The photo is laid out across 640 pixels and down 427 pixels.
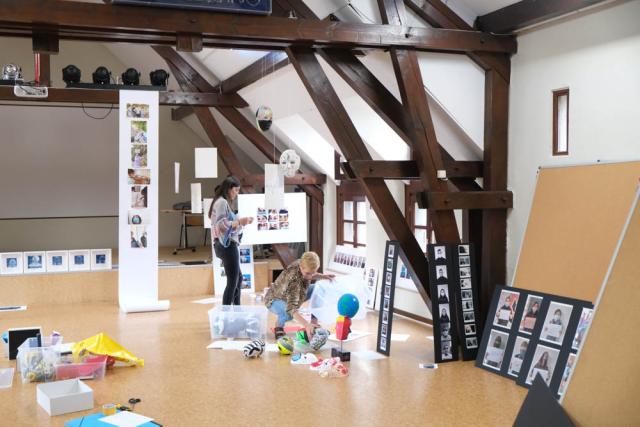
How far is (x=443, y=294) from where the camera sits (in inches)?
246

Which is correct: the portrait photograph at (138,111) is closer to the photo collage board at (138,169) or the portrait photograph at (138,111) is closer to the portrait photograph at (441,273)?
the photo collage board at (138,169)

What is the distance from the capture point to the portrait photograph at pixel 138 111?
26.8 feet

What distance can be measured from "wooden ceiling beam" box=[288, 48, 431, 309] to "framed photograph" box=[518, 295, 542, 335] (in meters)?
1.01

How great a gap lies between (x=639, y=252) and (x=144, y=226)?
253 inches

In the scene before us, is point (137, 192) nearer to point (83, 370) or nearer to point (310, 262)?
point (310, 262)

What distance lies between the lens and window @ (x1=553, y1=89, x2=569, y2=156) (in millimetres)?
6055

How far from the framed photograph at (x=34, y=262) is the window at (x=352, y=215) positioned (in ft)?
13.2

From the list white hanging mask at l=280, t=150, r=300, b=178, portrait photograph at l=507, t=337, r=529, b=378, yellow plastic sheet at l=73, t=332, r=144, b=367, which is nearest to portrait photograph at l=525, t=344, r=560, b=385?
portrait photograph at l=507, t=337, r=529, b=378

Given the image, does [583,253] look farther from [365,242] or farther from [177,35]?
[365,242]

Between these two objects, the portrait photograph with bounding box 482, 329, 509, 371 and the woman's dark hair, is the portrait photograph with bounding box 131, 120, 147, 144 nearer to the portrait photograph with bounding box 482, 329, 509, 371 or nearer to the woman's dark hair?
the woman's dark hair

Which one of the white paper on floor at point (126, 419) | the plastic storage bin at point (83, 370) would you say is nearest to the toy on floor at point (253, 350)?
the plastic storage bin at point (83, 370)

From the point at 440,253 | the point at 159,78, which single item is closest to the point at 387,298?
the point at 440,253

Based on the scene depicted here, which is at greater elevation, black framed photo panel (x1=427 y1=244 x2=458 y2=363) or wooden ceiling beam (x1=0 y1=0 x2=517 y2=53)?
wooden ceiling beam (x1=0 y1=0 x2=517 y2=53)

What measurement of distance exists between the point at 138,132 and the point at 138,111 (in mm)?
239
